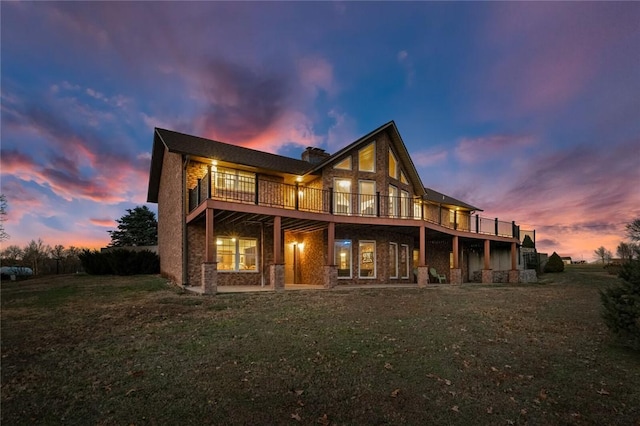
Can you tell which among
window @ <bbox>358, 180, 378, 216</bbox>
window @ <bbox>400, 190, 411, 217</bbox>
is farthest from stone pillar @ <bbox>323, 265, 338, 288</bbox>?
window @ <bbox>400, 190, 411, 217</bbox>

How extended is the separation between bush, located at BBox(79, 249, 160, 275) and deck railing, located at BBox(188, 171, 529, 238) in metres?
8.47

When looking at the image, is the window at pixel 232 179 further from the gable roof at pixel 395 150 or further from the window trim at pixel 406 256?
the window trim at pixel 406 256

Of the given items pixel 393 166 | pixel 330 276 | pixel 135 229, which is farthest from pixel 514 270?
pixel 135 229

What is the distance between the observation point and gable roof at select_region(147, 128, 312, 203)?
51.6 feet

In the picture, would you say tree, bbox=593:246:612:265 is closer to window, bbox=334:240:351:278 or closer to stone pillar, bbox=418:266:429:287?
stone pillar, bbox=418:266:429:287

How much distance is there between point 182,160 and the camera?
15.4m

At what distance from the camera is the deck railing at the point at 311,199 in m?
15.1

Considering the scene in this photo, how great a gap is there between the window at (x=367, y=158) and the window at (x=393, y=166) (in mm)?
1486

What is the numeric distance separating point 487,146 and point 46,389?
84.7ft

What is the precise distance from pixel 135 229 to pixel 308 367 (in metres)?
42.6

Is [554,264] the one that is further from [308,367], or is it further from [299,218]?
[308,367]

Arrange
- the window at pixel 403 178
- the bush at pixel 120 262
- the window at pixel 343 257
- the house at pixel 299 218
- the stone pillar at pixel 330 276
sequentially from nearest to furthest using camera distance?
the stone pillar at pixel 330 276 → the house at pixel 299 218 → the window at pixel 343 257 → the bush at pixel 120 262 → the window at pixel 403 178

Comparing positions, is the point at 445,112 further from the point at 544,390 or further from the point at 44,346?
the point at 44,346

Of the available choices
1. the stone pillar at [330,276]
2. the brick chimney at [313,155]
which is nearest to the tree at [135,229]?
the brick chimney at [313,155]
